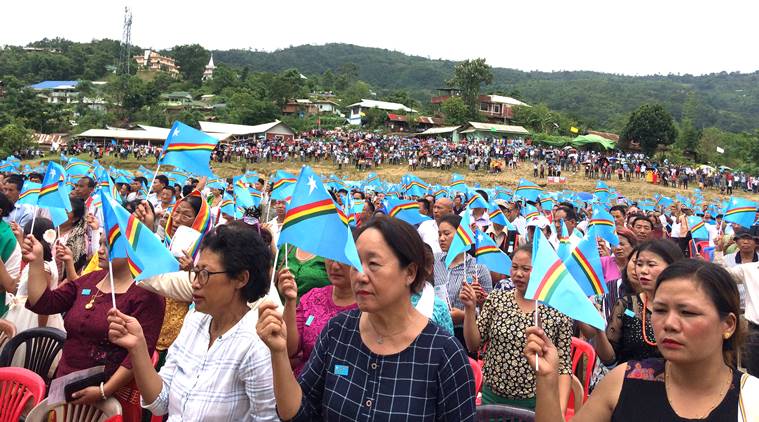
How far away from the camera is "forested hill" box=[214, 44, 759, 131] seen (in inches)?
3830

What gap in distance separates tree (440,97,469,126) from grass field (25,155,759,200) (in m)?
23.2

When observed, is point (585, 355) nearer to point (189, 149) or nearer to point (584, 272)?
point (584, 272)

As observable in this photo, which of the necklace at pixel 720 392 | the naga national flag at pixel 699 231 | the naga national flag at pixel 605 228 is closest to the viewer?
the necklace at pixel 720 392

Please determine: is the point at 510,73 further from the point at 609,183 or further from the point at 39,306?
the point at 39,306

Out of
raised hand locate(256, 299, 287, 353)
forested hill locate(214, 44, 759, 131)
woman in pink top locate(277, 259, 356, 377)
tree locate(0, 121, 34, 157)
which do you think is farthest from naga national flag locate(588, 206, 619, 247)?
forested hill locate(214, 44, 759, 131)

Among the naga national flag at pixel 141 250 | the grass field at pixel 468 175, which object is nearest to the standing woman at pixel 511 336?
the naga national flag at pixel 141 250

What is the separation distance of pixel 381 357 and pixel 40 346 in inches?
98.4

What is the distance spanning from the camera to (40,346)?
361cm

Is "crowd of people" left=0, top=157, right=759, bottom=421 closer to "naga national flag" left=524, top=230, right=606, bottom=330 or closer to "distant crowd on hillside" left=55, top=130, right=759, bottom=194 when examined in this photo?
"naga national flag" left=524, top=230, right=606, bottom=330

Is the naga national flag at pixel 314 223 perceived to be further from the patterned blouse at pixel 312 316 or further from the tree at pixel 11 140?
the tree at pixel 11 140

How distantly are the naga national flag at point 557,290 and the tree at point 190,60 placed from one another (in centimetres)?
10604

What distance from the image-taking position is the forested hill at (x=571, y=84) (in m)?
97.3

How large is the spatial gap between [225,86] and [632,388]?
8658 cm

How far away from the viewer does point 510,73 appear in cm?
16075
